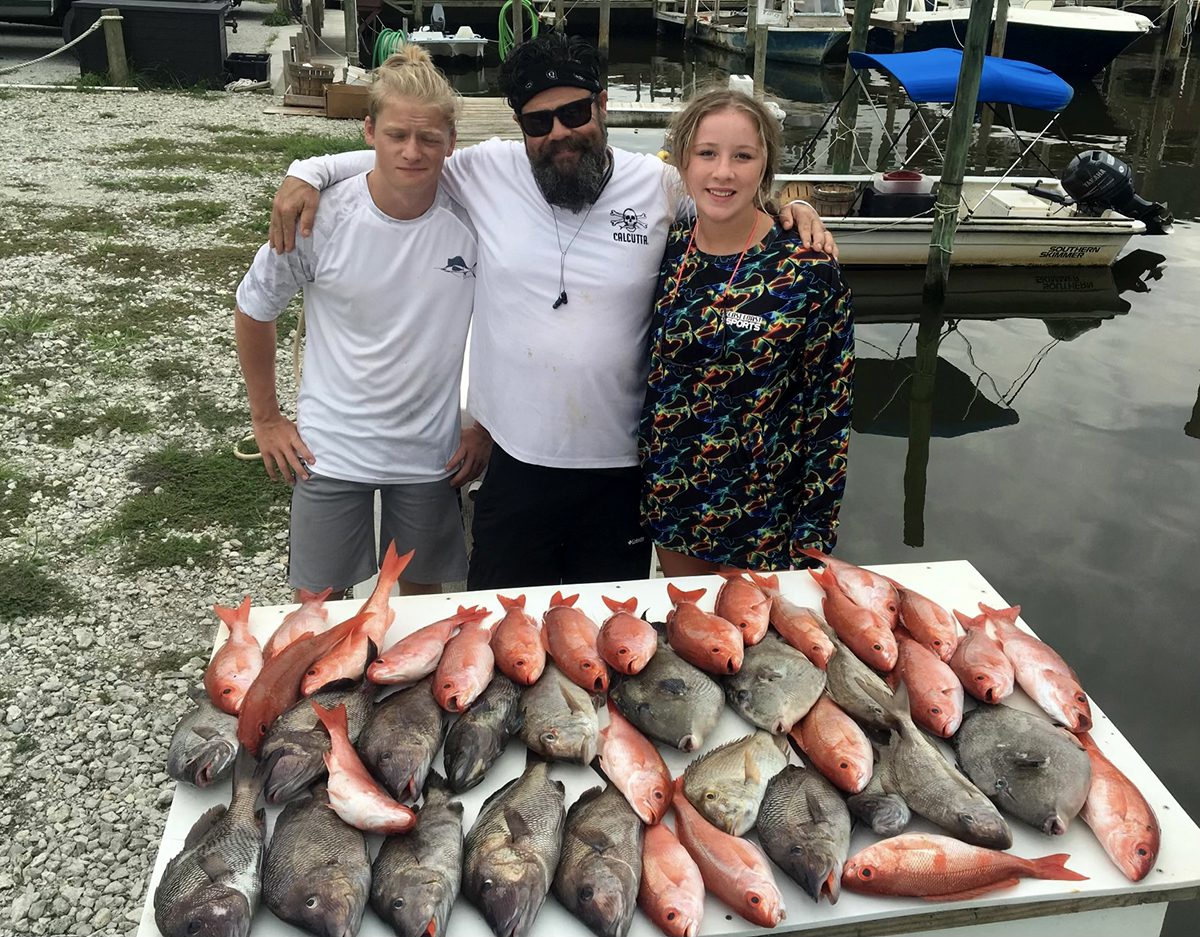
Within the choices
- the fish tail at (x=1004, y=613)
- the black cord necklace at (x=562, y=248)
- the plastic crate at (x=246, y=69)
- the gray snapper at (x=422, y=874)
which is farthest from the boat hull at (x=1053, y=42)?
the gray snapper at (x=422, y=874)

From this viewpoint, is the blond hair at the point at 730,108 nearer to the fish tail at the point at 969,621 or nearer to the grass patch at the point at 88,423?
the fish tail at the point at 969,621

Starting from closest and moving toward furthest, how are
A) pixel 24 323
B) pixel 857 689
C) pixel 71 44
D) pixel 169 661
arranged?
pixel 857 689, pixel 169 661, pixel 24 323, pixel 71 44

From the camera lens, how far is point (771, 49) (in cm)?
2589

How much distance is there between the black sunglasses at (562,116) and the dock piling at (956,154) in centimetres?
757

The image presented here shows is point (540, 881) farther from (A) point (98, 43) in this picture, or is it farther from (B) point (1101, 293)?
(A) point (98, 43)

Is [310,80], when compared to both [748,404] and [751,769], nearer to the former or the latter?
[748,404]

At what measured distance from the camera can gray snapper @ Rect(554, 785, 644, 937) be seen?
1642mm

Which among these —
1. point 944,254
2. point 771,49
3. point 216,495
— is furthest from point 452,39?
point 216,495

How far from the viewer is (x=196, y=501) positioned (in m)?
5.18

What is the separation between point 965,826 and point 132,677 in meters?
3.39

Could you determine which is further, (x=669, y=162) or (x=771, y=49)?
(x=771, y=49)

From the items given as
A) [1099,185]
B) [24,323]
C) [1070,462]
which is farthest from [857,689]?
[1099,185]

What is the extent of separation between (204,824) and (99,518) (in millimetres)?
3731

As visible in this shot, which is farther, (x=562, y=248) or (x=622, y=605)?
(x=562, y=248)
